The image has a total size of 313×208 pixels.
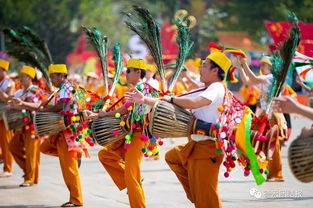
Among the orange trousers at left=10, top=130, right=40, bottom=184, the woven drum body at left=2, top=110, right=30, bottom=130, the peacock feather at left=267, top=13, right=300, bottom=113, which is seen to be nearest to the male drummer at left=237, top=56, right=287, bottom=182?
the peacock feather at left=267, top=13, right=300, bottom=113

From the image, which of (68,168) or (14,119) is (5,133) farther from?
(68,168)

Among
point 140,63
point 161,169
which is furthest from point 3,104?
point 140,63

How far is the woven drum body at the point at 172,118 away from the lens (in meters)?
7.52

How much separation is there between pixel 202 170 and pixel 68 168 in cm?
295

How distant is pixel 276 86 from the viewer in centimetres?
760

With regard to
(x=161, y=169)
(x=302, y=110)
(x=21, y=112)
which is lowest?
(x=161, y=169)

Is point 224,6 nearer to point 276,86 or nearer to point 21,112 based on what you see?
point 21,112

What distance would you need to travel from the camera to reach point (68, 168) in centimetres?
991

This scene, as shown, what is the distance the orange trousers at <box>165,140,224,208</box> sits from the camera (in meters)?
7.34

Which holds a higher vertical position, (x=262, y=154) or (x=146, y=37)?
(x=146, y=37)

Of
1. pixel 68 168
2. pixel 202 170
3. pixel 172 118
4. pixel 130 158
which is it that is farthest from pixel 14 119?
pixel 202 170

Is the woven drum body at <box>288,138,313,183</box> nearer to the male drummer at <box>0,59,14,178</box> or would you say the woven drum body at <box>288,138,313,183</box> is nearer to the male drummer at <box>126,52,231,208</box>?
the male drummer at <box>126,52,231,208</box>

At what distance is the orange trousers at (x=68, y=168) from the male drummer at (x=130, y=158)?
2.19ft

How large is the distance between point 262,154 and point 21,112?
213 inches
